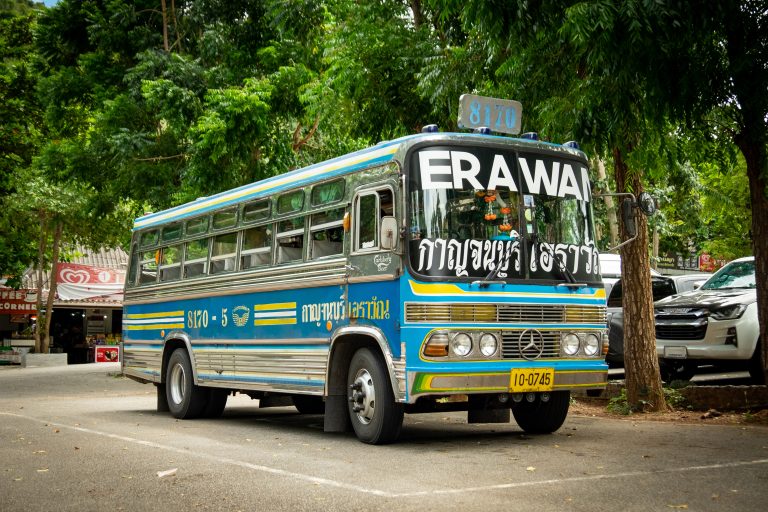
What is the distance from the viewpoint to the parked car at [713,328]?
1501 cm

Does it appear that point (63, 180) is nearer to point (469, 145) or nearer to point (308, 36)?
point (308, 36)

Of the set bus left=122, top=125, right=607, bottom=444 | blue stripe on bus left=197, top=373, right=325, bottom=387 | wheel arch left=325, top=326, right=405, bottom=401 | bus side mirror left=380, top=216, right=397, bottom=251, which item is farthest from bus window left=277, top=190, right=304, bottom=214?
bus side mirror left=380, top=216, right=397, bottom=251

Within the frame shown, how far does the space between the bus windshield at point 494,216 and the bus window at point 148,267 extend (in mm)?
7446

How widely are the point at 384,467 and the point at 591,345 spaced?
3089 mm

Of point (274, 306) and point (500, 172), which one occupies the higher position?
point (500, 172)

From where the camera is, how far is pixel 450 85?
14625 millimetres

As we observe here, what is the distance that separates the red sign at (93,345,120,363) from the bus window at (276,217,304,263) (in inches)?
1182

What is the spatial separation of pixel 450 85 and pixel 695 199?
18714mm

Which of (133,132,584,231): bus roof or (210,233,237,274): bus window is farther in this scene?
(210,233,237,274): bus window

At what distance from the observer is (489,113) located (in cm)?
1115

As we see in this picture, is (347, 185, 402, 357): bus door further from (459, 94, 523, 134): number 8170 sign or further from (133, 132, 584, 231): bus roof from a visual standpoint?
(459, 94, 523, 134): number 8170 sign

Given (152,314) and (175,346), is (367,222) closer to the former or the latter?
(175,346)

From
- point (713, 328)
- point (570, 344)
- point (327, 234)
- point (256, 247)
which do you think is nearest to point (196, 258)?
point (256, 247)

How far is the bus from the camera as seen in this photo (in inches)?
392
